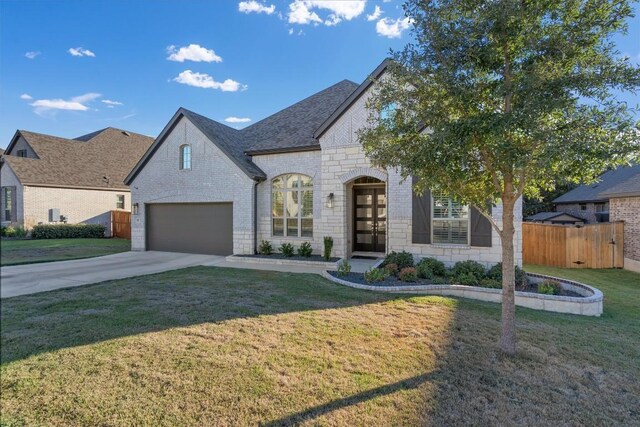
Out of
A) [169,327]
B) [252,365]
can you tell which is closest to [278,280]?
[169,327]

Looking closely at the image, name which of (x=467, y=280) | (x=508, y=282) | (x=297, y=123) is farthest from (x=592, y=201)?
(x=508, y=282)

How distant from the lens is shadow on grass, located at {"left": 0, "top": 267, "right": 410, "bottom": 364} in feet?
14.5

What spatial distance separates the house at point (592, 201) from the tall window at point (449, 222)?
1642 cm

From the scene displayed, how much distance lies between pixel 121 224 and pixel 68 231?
2.92 m

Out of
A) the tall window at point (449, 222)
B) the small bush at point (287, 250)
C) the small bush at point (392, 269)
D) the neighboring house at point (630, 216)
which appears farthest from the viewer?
the neighboring house at point (630, 216)

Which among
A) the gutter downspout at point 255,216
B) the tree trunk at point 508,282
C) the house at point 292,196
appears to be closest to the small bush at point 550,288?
the house at point 292,196

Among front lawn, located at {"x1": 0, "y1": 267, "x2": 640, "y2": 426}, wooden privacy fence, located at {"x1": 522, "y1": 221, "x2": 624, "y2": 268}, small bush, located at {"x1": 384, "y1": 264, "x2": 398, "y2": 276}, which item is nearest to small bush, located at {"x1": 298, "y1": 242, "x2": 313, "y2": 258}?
small bush, located at {"x1": 384, "y1": 264, "x2": 398, "y2": 276}

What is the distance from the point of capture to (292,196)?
41.6 feet

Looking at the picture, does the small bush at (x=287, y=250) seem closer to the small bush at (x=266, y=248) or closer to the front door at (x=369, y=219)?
the small bush at (x=266, y=248)

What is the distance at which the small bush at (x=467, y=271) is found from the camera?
28.2 ft

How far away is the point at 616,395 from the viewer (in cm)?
368

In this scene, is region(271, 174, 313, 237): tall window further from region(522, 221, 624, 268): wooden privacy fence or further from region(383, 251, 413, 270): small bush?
region(522, 221, 624, 268): wooden privacy fence

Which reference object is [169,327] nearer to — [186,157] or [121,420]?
[121,420]

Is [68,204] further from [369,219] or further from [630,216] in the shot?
[630,216]
